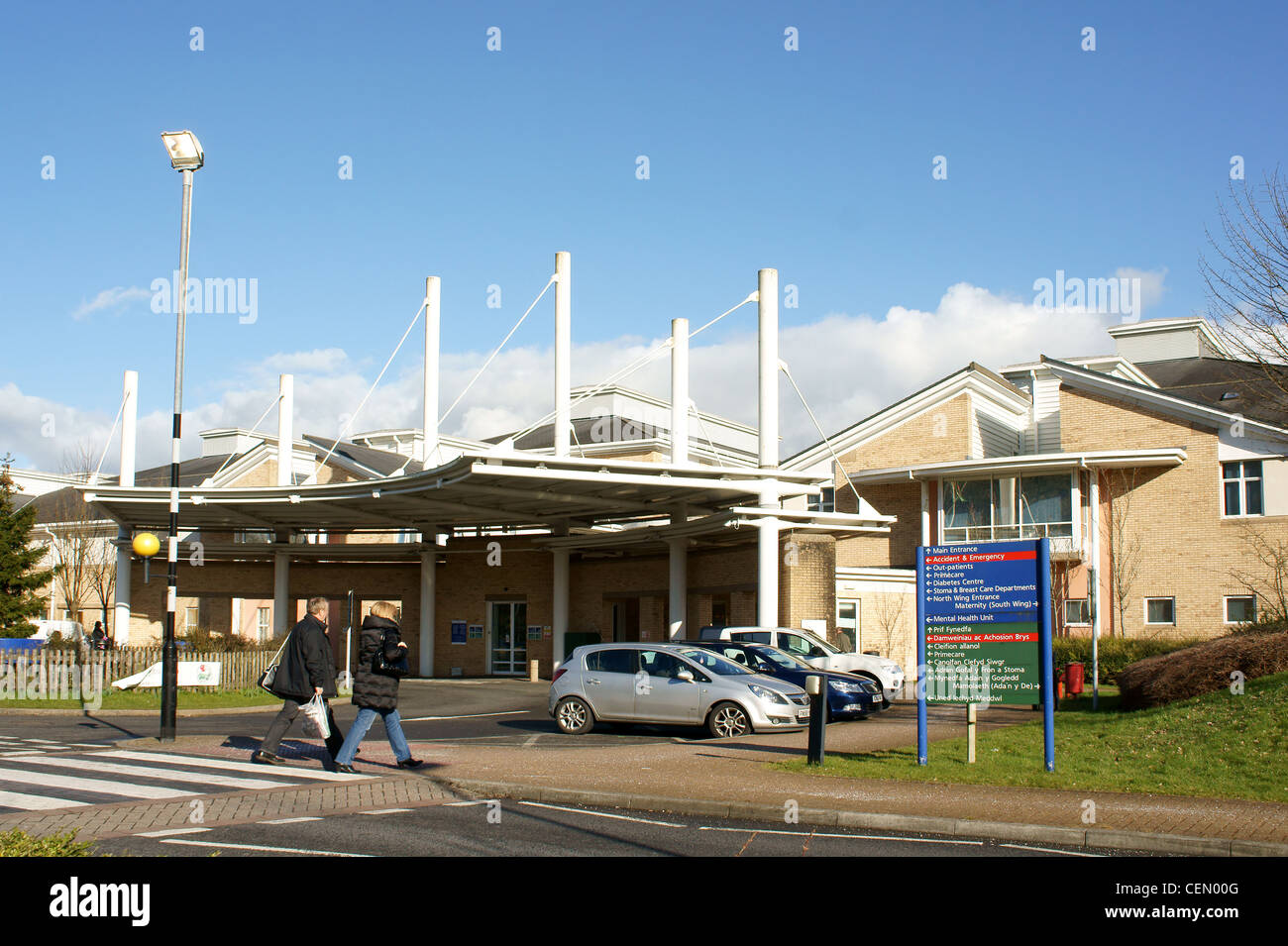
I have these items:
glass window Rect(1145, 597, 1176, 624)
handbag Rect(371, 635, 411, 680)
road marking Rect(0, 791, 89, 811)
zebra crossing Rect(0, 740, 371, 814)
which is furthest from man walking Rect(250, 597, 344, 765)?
glass window Rect(1145, 597, 1176, 624)

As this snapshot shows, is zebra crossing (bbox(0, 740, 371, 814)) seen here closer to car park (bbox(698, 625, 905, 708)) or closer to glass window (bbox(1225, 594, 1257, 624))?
car park (bbox(698, 625, 905, 708))

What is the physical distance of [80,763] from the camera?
42.9ft

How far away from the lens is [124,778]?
38.9 feet

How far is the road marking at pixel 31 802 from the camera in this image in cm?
985

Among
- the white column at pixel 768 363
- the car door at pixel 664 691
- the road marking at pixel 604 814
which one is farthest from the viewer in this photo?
the white column at pixel 768 363

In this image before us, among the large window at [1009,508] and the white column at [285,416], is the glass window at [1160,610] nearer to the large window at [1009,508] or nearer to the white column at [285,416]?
the large window at [1009,508]

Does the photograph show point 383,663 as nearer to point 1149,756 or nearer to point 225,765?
point 225,765

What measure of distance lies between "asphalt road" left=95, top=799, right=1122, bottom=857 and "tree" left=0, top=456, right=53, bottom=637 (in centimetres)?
2907

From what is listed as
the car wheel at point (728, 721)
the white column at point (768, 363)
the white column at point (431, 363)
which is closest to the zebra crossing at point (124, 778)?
the car wheel at point (728, 721)

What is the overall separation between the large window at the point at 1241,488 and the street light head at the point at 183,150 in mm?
30679

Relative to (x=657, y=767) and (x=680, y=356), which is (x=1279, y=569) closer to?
(x=680, y=356)

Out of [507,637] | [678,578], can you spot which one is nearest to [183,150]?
[678,578]

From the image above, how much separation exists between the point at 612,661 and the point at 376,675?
19.4 ft
